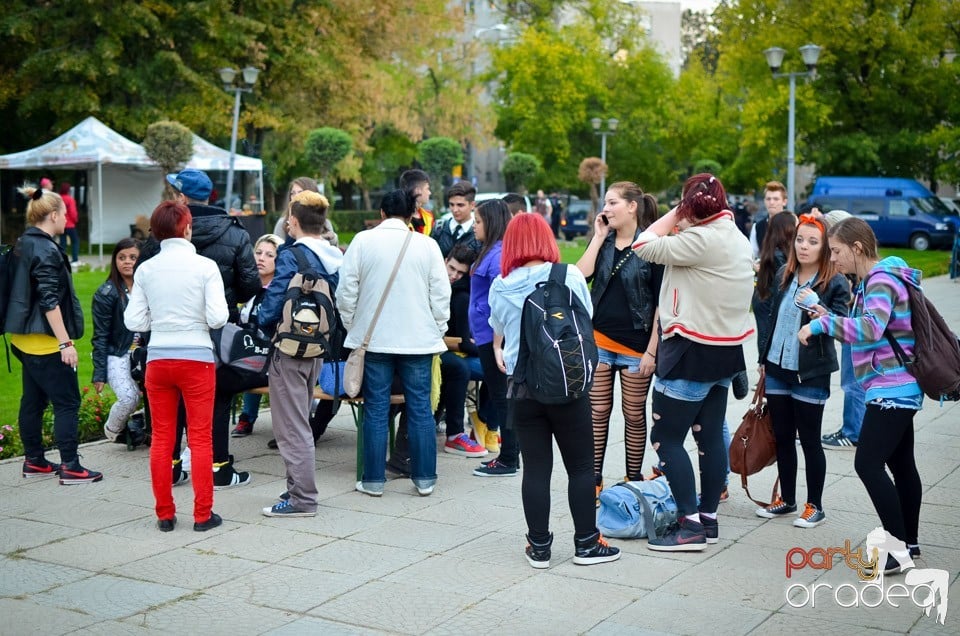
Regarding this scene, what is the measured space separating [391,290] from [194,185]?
4.61ft

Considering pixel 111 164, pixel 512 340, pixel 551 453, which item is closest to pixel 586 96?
pixel 111 164

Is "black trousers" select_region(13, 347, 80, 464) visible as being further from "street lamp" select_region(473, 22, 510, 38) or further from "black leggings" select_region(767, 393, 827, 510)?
"street lamp" select_region(473, 22, 510, 38)

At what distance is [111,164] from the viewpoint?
2834 centimetres

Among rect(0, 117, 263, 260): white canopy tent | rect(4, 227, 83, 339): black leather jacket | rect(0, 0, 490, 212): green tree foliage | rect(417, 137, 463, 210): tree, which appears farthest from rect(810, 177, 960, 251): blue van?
rect(4, 227, 83, 339): black leather jacket

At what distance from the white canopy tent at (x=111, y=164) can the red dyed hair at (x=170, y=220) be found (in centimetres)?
2080

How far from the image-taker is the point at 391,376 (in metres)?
6.91

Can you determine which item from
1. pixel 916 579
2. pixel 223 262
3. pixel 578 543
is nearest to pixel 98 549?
pixel 223 262

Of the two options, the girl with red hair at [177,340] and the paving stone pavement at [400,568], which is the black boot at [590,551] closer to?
the paving stone pavement at [400,568]

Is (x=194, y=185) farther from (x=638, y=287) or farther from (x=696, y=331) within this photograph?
(x=696, y=331)

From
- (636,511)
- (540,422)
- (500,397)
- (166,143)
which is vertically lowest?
(636,511)

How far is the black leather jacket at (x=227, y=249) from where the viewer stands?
683cm

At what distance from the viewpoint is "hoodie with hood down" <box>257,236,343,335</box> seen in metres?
6.52

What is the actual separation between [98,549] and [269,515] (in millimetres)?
1005

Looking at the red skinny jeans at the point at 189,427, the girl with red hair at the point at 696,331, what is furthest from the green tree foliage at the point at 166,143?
the girl with red hair at the point at 696,331
